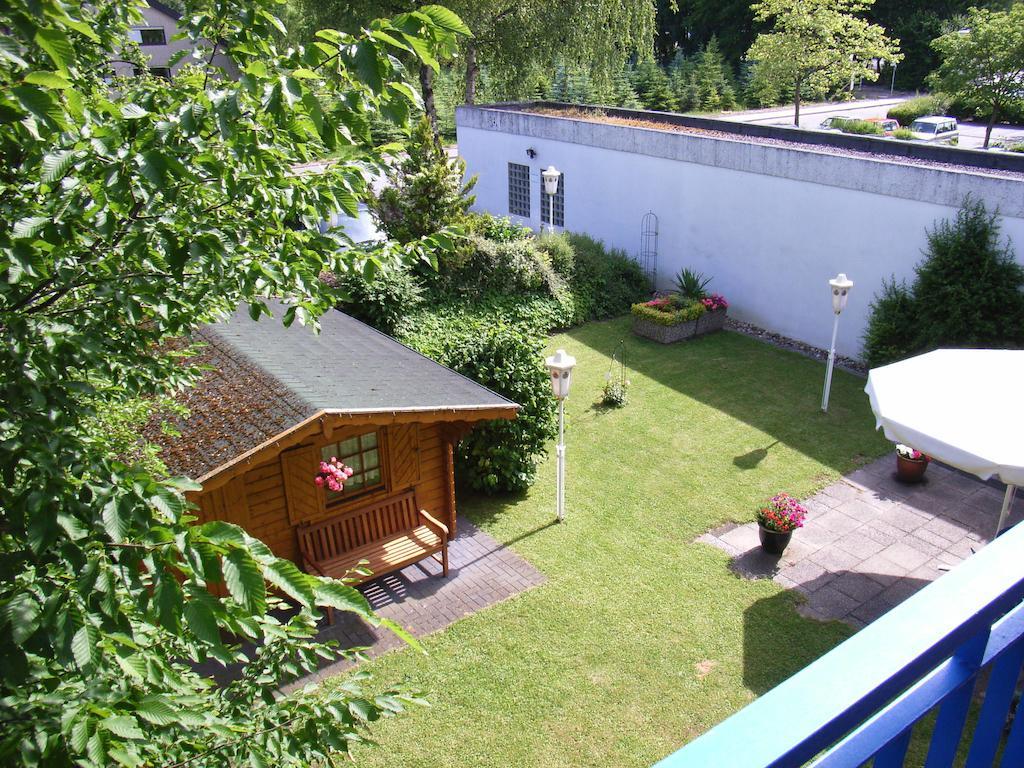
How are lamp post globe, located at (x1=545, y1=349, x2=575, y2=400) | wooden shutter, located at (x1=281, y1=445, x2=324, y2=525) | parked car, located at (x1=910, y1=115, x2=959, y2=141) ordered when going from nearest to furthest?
wooden shutter, located at (x1=281, y1=445, x2=324, y2=525), lamp post globe, located at (x1=545, y1=349, x2=575, y2=400), parked car, located at (x1=910, y1=115, x2=959, y2=141)

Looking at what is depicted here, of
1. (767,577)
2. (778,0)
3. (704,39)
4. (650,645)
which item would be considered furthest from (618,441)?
(704,39)

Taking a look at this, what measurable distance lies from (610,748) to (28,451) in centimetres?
616

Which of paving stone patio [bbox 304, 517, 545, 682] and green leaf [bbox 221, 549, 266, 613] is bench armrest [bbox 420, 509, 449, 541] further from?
green leaf [bbox 221, 549, 266, 613]

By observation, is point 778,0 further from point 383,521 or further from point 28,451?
point 28,451

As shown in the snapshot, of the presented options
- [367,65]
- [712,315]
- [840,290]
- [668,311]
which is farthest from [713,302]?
[367,65]

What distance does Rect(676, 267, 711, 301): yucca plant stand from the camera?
18406 millimetres

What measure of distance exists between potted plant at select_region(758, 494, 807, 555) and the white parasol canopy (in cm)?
161

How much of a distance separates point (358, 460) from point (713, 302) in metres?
10.7

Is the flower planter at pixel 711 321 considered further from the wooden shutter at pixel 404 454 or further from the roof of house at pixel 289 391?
the wooden shutter at pixel 404 454

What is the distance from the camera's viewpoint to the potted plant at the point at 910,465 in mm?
11712

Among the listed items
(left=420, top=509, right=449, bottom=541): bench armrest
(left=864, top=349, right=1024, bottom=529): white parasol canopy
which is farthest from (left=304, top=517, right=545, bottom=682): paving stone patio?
(left=864, top=349, right=1024, bottom=529): white parasol canopy

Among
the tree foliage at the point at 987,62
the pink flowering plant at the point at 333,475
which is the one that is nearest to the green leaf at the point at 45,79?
the pink flowering plant at the point at 333,475

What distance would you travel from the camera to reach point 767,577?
9.84 m

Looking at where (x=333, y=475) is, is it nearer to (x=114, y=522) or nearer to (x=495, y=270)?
(x=114, y=522)
